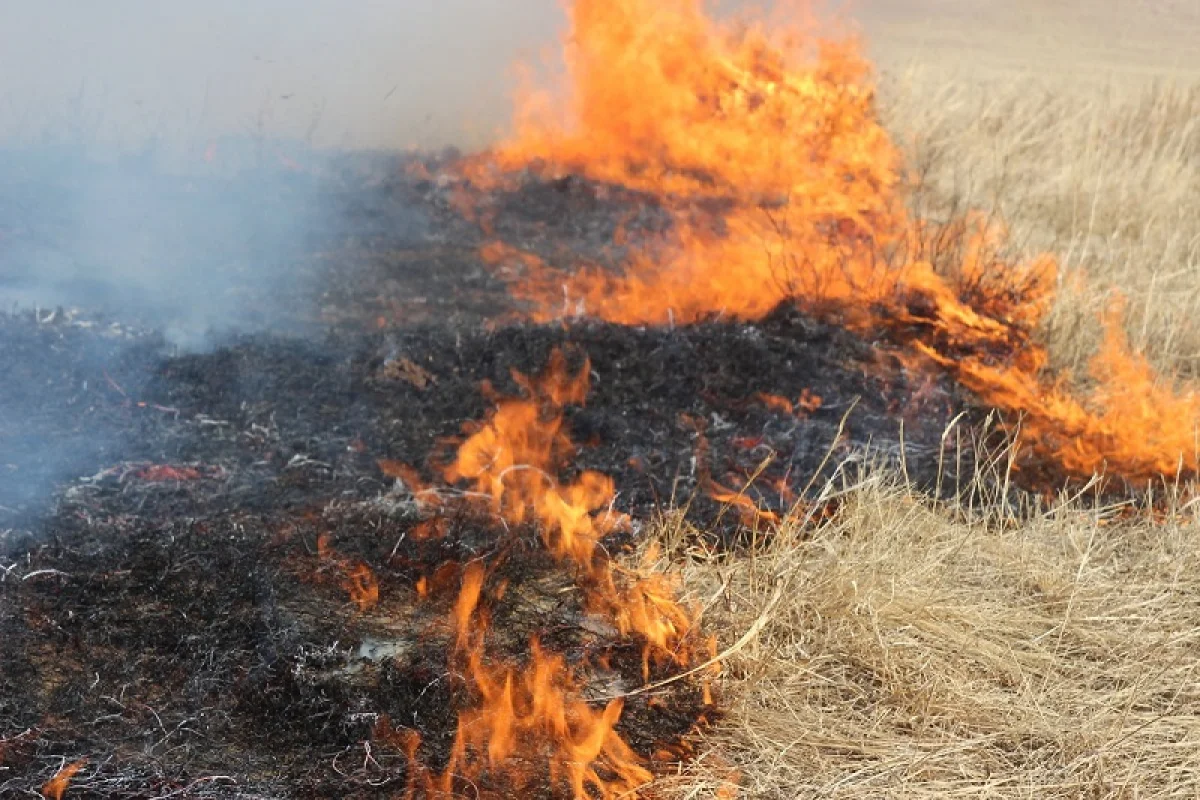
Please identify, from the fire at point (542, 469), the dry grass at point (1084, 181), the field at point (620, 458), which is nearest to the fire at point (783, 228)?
the field at point (620, 458)

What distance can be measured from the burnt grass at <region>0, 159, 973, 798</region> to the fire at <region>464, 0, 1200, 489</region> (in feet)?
1.53

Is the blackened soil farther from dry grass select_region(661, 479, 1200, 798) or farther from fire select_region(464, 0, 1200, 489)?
fire select_region(464, 0, 1200, 489)

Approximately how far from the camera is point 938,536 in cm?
425

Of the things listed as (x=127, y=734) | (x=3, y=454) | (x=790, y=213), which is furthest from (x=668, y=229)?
(x=127, y=734)

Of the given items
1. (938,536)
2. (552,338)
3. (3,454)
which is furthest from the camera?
(552,338)

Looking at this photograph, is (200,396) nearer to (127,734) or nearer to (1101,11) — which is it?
(127,734)

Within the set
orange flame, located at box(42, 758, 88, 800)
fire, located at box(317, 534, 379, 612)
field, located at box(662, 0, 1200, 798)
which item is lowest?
field, located at box(662, 0, 1200, 798)

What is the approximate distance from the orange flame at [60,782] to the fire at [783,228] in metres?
4.27

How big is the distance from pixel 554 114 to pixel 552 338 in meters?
5.45

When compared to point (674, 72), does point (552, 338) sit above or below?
below

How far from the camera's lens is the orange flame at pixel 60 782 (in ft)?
9.04

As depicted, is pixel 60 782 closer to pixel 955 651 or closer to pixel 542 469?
pixel 542 469

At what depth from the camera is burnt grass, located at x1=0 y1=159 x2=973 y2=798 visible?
10.1 feet

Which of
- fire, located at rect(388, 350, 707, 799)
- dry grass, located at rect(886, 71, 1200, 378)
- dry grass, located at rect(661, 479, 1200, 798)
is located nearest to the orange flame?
fire, located at rect(388, 350, 707, 799)
